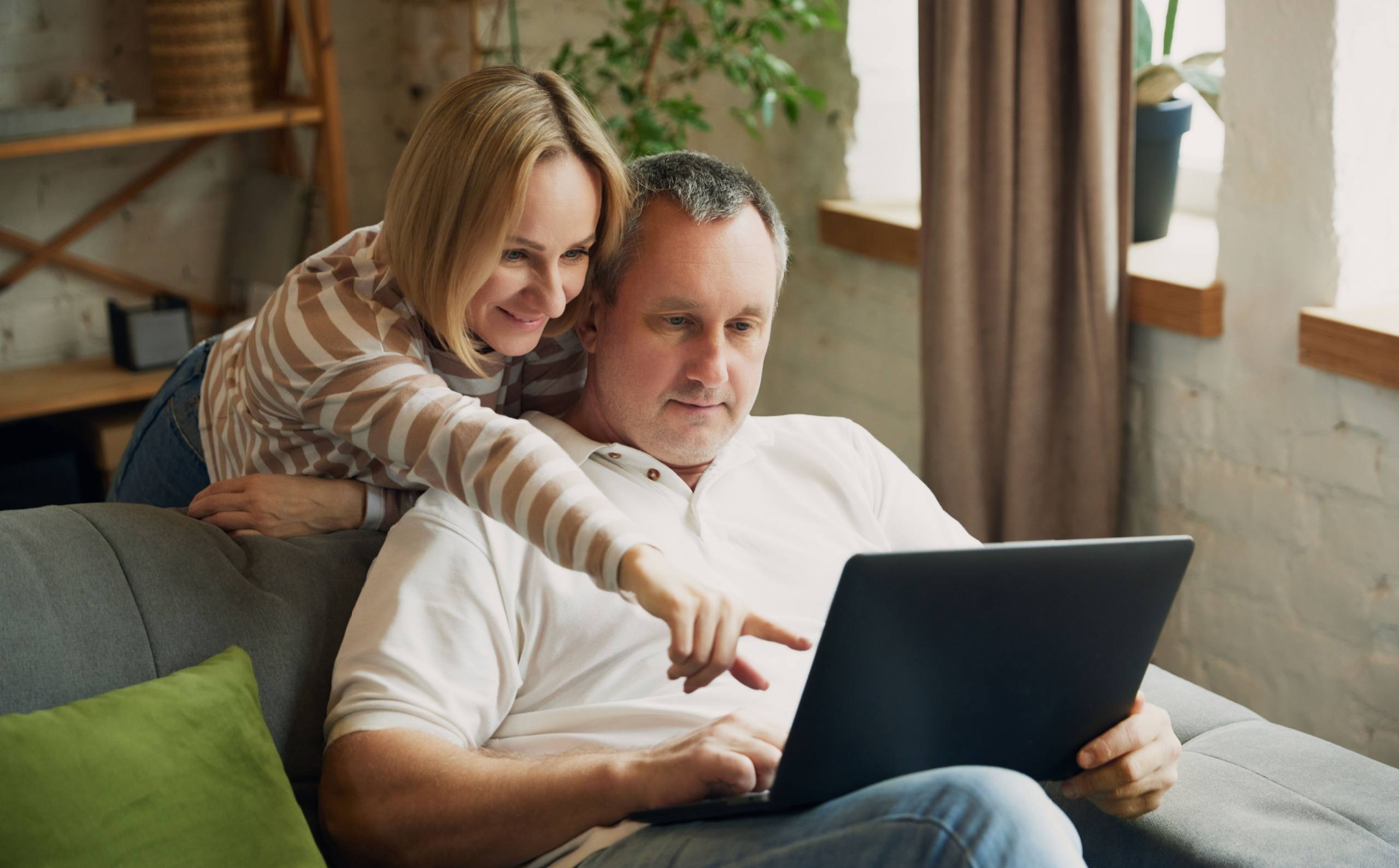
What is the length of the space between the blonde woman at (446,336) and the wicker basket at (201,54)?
1585mm

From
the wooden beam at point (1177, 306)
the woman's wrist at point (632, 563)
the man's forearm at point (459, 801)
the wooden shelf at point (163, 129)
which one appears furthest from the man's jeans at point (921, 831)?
the wooden shelf at point (163, 129)

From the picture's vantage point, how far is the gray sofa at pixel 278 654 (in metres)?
1.17

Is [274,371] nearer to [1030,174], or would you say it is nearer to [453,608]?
[453,608]

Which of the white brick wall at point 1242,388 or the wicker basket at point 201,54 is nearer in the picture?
the white brick wall at point 1242,388

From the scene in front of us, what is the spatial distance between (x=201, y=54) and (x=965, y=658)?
248 cm

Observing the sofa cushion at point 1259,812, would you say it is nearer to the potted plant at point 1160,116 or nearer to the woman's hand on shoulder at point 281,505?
the woman's hand on shoulder at point 281,505

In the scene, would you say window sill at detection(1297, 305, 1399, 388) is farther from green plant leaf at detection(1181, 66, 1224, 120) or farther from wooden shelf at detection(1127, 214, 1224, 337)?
green plant leaf at detection(1181, 66, 1224, 120)

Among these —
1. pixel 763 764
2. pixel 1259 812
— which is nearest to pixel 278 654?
pixel 763 764

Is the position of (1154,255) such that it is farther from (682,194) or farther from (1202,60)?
(682,194)

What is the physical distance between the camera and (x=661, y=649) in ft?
4.52

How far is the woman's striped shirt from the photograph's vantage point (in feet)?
3.74

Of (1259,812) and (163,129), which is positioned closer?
(1259,812)

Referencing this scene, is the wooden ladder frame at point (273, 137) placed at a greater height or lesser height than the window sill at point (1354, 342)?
greater

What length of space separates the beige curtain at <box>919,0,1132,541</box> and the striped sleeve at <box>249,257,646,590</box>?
123 centimetres
